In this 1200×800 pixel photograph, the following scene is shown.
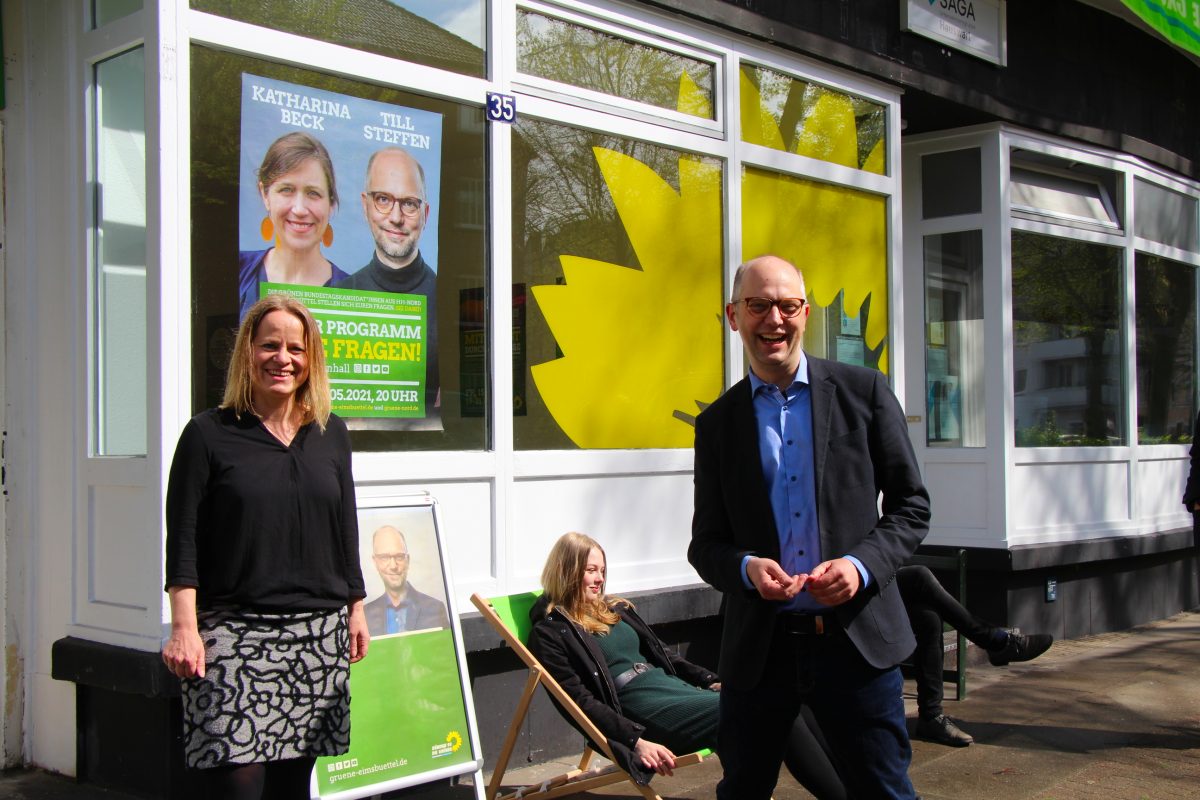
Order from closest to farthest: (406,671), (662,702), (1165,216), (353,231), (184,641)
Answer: (184,641)
(406,671)
(662,702)
(353,231)
(1165,216)

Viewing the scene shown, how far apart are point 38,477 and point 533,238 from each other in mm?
2416

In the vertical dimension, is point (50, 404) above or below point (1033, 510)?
above

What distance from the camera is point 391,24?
5359 millimetres

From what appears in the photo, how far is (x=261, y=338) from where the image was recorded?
340cm

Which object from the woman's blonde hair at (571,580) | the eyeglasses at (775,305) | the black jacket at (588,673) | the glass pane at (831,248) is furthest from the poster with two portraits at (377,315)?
the glass pane at (831,248)

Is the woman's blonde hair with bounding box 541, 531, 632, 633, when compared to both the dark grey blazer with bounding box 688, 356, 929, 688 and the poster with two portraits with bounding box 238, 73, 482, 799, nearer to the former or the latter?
the poster with two portraits with bounding box 238, 73, 482, 799

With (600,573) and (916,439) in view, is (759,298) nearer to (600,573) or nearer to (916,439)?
(600,573)

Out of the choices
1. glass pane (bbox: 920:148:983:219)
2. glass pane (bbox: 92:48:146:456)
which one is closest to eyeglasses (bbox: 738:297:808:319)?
glass pane (bbox: 92:48:146:456)

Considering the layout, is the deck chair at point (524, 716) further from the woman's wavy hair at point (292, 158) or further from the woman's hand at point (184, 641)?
the woman's wavy hair at point (292, 158)

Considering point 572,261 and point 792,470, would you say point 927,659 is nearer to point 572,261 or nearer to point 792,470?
point 572,261

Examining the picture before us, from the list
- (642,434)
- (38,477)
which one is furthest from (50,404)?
(642,434)

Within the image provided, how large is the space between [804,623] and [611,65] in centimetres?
415

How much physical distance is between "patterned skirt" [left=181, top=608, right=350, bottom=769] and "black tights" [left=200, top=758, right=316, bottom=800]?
0.04 m

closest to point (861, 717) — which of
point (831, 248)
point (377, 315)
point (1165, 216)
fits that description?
point (377, 315)
